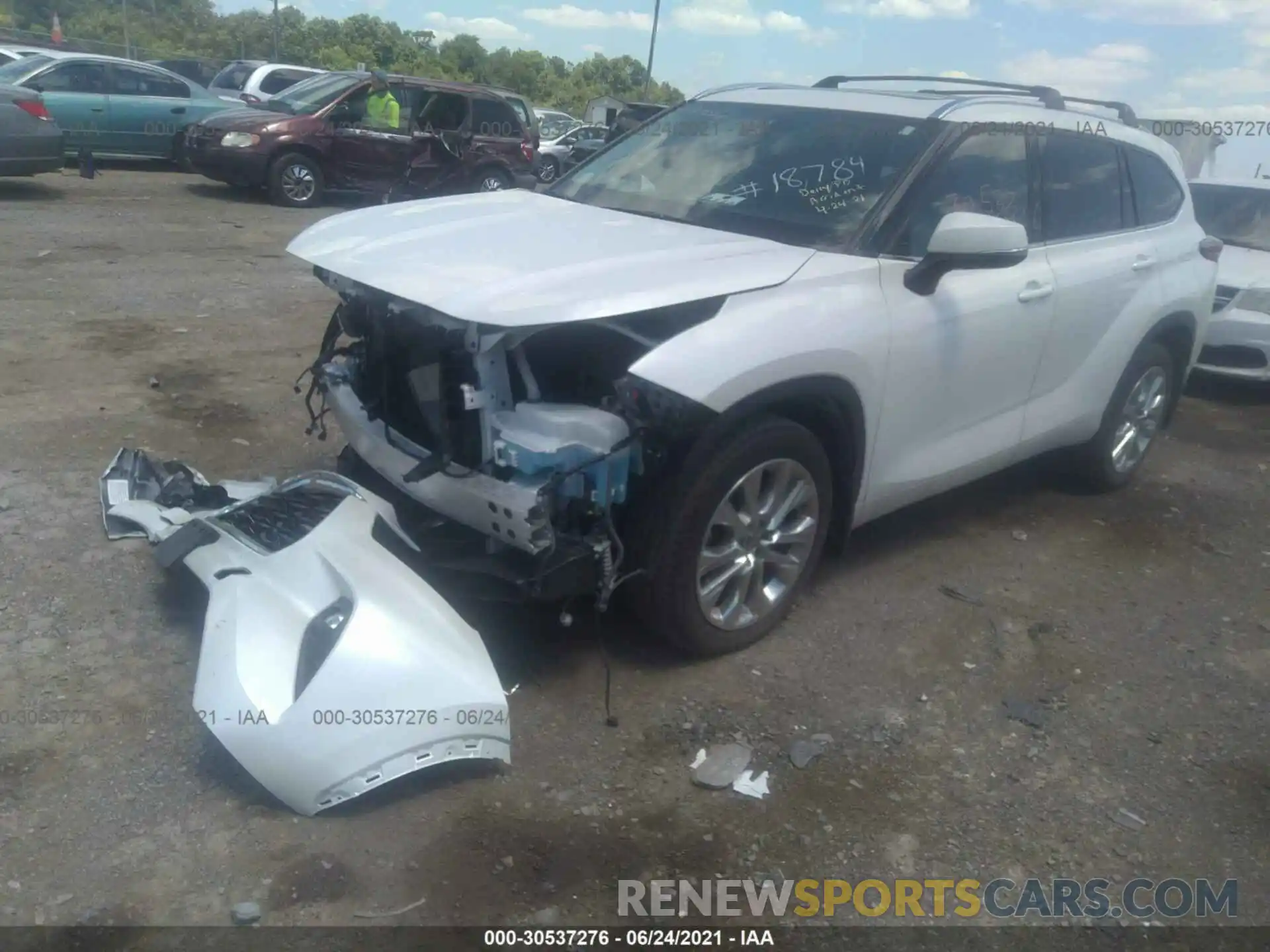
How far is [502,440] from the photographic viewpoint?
10.4 ft

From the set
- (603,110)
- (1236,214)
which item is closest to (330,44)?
(603,110)

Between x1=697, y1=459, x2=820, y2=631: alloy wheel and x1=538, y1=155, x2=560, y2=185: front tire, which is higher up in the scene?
x1=697, y1=459, x2=820, y2=631: alloy wheel

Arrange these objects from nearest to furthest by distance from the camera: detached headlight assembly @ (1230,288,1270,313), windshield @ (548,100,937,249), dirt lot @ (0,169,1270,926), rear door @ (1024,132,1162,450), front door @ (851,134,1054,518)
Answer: dirt lot @ (0,169,1270,926)
front door @ (851,134,1054,518)
windshield @ (548,100,937,249)
rear door @ (1024,132,1162,450)
detached headlight assembly @ (1230,288,1270,313)

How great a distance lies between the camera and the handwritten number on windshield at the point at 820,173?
4.00 metres

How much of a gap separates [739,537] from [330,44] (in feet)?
193

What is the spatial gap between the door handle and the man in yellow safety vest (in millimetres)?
11170

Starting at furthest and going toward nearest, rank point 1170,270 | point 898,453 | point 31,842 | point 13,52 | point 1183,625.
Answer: point 13,52, point 1170,270, point 1183,625, point 898,453, point 31,842

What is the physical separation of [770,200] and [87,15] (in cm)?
5972

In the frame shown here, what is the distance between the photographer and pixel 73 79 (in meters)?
13.6

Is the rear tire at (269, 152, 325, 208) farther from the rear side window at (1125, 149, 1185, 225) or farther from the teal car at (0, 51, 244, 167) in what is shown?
the rear side window at (1125, 149, 1185, 225)

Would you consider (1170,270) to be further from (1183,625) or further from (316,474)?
(316,474)

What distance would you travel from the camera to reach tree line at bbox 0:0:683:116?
47344 millimetres

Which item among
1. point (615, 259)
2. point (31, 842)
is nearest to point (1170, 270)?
point (615, 259)

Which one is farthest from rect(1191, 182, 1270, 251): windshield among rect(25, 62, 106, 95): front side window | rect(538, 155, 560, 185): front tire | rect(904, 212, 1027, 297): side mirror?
rect(25, 62, 106, 95): front side window
